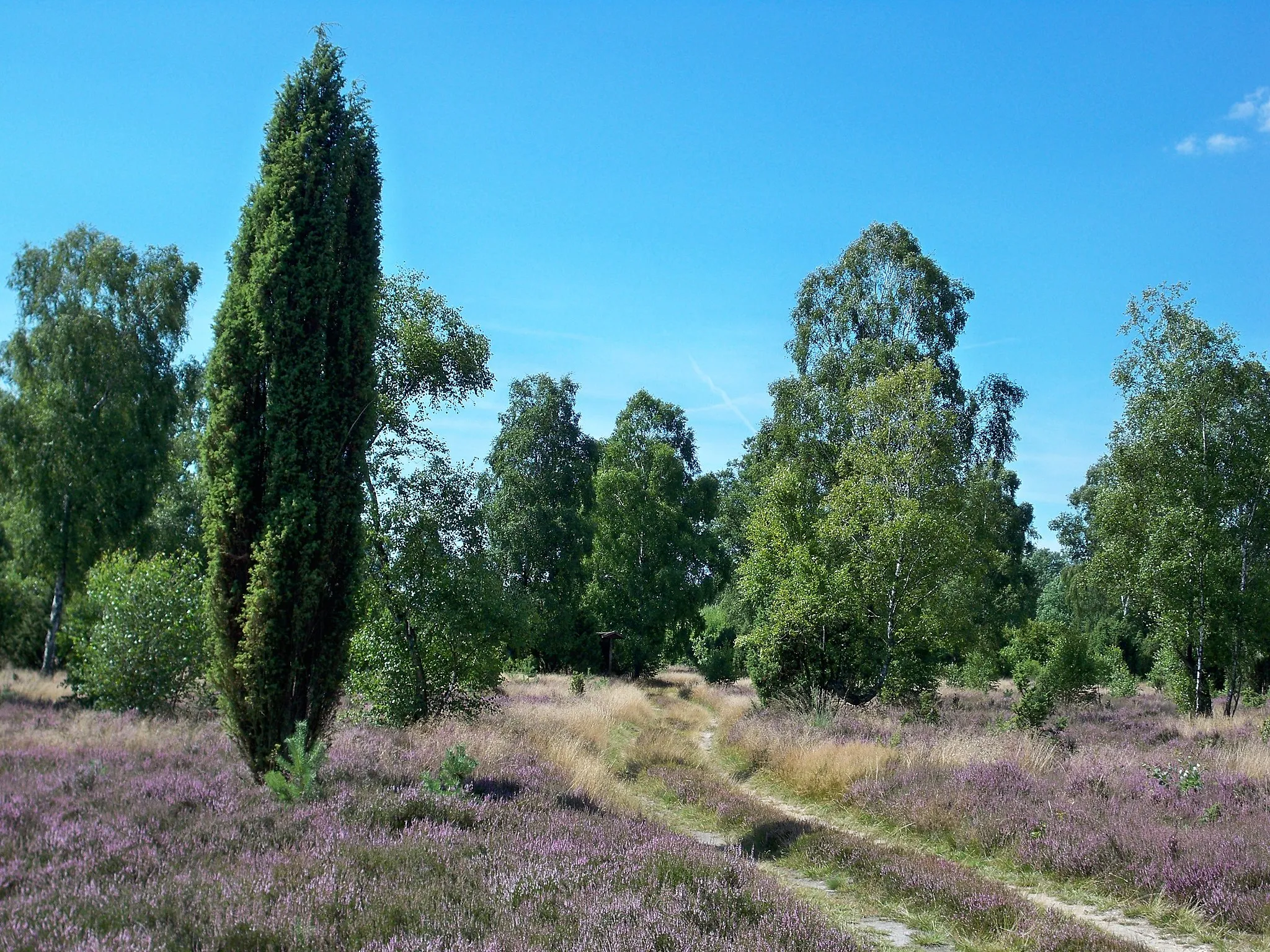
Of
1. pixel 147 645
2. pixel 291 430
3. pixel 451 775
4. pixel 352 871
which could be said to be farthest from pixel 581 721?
pixel 352 871

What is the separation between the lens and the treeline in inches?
359

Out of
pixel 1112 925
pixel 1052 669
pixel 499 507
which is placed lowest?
pixel 1112 925

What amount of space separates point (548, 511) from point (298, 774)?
1078 inches

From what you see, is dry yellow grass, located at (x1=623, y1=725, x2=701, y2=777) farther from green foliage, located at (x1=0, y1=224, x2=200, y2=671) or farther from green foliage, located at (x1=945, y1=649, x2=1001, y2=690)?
green foliage, located at (x1=0, y1=224, x2=200, y2=671)

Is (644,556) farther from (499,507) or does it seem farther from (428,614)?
(428,614)

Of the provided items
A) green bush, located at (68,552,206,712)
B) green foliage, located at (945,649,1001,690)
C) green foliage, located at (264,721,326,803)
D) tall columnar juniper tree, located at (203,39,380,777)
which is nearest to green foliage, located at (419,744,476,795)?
green foliage, located at (264,721,326,803)

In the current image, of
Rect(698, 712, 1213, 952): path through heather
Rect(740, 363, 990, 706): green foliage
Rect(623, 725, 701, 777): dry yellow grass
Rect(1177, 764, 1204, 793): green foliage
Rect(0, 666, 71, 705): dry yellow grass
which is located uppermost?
Rect(740, 363, 990, 706): green foliage

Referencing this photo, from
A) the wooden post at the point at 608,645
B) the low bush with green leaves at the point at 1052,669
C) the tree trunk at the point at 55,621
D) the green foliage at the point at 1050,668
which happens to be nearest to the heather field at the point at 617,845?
the green foliage at the point at 1050,668

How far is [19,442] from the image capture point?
23.0 metres

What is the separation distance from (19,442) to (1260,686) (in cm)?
4123

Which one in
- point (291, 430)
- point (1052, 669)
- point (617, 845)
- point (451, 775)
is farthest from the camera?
point (1052, 669)

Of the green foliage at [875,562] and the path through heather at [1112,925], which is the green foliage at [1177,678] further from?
the path through heather at [1112,925]

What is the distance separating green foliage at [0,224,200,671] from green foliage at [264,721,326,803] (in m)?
19.9

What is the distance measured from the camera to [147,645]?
1473 centimetres
